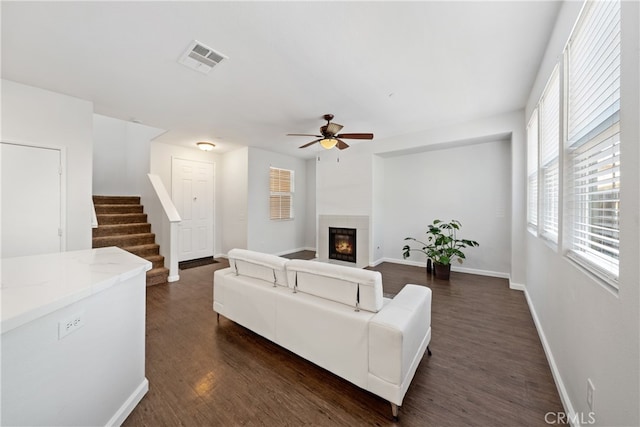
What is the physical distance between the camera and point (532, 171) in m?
3.15

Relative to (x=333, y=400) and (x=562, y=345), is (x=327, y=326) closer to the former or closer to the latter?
(x=333, y=400)

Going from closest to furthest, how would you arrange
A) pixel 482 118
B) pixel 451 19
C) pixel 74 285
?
pixel 74 285 < pixel 451 19 < pixel 482 118

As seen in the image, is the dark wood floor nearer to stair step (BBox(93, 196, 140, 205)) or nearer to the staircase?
the staircase

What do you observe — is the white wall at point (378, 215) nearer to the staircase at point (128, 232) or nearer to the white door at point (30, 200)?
the staircase at point (128, 232)

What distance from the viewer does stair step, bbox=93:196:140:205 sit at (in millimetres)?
5117

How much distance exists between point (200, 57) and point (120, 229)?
397 centimetres

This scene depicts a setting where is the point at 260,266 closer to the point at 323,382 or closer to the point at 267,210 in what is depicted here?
the point at 323,382

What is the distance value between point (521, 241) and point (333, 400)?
3740mm

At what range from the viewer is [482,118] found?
395 centimetres

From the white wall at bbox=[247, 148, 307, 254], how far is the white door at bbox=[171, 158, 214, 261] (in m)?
1.28

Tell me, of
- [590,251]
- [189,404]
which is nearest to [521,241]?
[590,251]

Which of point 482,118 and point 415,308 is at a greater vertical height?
point 482,118

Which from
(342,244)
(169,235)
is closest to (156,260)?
(169,235)

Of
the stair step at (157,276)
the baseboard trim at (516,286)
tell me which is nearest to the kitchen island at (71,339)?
the stair step at (157,276)
